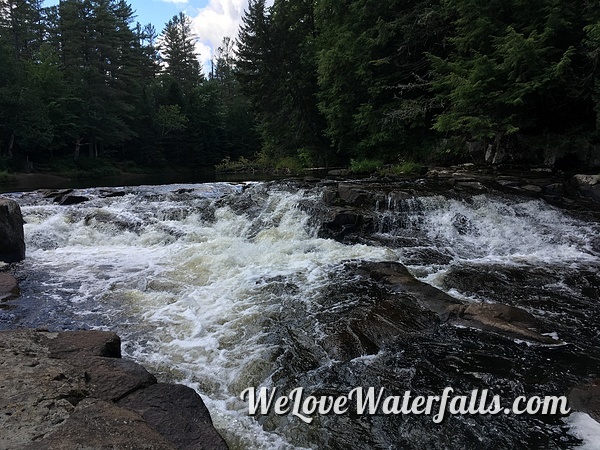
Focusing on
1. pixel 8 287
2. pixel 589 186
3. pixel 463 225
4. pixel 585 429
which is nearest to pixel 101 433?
pixel 585 429

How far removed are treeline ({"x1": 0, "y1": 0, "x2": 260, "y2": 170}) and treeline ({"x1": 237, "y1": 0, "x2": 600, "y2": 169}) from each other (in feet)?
47.0

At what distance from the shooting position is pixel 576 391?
Answer: 132 inches

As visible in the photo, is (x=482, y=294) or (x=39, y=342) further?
(x=482, y=294)

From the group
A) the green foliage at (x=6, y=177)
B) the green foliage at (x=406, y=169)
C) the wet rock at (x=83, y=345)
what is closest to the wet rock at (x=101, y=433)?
the wet rock at (x=83, y=345)

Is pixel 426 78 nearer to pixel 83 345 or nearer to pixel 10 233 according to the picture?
pixel 10 233

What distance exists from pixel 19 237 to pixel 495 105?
527 inches

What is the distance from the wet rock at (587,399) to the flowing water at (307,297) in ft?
0.40

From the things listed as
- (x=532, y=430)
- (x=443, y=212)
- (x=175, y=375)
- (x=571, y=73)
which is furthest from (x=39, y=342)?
(x=571, y=73)

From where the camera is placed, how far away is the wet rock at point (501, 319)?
14.5ft

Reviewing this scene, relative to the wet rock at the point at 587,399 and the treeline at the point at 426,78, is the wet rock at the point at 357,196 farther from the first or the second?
the wet rock at the point at 587,399

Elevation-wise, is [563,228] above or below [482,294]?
above

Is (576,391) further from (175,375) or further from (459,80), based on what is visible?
(459,80)

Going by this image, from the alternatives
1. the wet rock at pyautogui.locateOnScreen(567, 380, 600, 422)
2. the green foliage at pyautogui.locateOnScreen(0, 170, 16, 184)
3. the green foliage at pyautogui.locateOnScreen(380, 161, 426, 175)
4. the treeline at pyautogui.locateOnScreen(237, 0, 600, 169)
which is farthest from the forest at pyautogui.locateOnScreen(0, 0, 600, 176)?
the wet rock at pyautogui.locateOnScreen(567, 380, 600, 422)

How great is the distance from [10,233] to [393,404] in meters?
8.60
